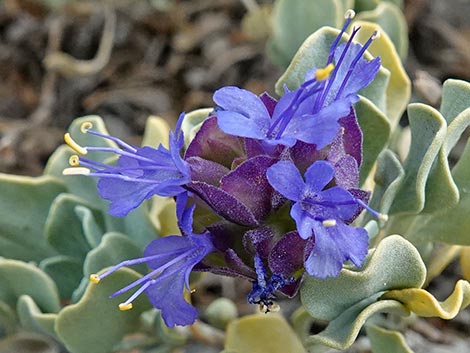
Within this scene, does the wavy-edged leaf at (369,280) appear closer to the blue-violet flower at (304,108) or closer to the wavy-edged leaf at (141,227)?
the blue-violet flower at (304,108)

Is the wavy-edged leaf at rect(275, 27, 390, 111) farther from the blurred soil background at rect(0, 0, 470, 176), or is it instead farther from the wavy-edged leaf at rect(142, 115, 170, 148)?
the blurred soil background at rect(0, 0, 470, 176)

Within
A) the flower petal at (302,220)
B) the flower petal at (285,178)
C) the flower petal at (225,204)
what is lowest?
the flower petal at (225,204)

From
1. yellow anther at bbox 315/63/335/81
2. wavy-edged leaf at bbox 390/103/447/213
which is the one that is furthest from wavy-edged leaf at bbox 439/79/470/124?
yellow anther at bbox 315/63/335/81

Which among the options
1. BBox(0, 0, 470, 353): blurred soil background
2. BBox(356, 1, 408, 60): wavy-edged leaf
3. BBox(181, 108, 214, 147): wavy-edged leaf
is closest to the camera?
BBox(181, 108, 214, 147): wavy-edged leaf

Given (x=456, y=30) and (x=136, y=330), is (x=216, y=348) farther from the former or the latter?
(x=456, y=30)

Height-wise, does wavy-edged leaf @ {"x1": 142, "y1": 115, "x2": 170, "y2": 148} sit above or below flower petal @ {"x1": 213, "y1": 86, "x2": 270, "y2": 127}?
below

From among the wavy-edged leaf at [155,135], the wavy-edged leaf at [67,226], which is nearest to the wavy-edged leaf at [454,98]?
the wavy-edged leaf at [155,135]
